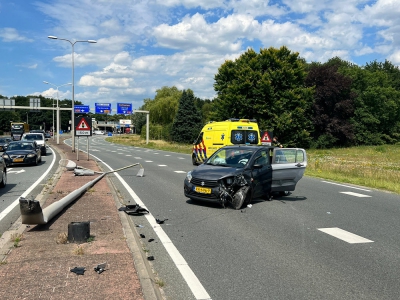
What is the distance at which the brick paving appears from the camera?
13.2ft

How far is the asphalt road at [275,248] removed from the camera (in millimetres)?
4523

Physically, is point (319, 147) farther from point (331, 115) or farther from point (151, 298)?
point (151, 298)

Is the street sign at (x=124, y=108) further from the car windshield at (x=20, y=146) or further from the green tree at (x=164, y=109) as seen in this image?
the car windshield at (x=20, y=146)

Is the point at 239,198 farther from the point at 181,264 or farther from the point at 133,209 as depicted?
the point at 181,264

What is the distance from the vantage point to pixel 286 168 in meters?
10.9

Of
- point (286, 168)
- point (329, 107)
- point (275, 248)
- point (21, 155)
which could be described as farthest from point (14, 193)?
point (329, 107)

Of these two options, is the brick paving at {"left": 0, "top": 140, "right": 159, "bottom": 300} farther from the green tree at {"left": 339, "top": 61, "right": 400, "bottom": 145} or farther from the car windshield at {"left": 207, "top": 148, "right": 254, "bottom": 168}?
the green tree at {"left": 339, "top": 61, "right": 400, "bottom": 145}

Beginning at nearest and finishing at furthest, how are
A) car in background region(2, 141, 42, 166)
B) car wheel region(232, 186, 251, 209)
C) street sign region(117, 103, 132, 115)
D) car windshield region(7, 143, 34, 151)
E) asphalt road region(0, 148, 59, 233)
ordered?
asphalt road region(0, 148, 59, 233)
car wheel region(232, 186, 251, 209)
car in background region(2, 141, 42, 166)
car windshield region(7, 143, 34, 151)
street sign region(117, 103, 132, 115)

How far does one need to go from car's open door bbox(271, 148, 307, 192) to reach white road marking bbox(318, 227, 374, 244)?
3239 mm

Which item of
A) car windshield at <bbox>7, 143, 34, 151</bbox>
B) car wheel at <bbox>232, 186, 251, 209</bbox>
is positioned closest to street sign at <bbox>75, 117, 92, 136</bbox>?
car windshield at <bbox>7, 143, 34, 151</bbox>

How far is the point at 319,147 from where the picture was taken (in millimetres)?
56188

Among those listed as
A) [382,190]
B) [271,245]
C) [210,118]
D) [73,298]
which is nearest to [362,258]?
[271,245]

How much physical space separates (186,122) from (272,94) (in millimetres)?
26811

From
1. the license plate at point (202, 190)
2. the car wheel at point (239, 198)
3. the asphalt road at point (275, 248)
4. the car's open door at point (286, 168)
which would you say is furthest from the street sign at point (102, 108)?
the car wheel at point (239, 198)
